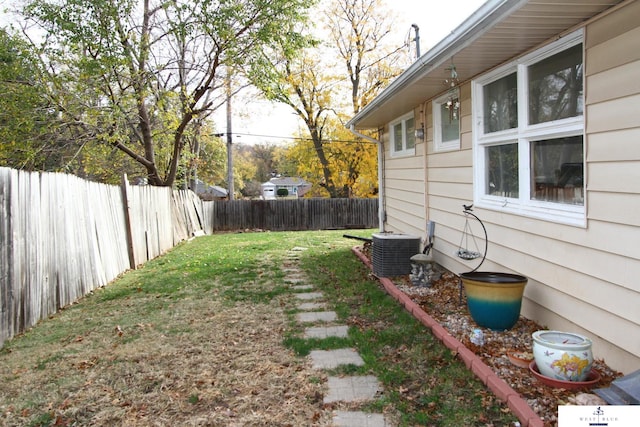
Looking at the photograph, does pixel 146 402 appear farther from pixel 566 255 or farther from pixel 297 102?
pixel 297 102

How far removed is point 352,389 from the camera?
10.00 feet

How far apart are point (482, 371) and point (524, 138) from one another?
6.60 feet

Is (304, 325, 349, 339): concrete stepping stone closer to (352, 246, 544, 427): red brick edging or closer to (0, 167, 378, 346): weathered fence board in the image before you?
(352, 246, 544, 427): red brick edging

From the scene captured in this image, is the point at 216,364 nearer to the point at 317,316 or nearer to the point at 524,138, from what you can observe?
the point at 317,316

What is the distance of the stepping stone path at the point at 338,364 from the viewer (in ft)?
8.74

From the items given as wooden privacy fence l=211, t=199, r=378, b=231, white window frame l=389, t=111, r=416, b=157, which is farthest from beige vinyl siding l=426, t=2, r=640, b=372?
wooden privacy fence l=211, t=199, r=378, b=231

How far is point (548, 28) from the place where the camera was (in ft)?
10.5

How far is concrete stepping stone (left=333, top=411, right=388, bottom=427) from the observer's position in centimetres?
259

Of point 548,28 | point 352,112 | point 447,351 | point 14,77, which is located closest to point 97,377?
point 447,351

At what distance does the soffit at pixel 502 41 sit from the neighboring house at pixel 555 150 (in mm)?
11

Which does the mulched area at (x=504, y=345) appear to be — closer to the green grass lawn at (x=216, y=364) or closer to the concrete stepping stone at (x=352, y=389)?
the green grass lawn at (x=216, y=364)

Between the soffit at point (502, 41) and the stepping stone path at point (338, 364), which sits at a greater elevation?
the soffit at point (502, 41)

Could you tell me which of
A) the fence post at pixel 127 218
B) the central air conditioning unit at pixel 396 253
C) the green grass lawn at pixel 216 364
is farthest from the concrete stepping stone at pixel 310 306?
the fence post at pixel 127 218

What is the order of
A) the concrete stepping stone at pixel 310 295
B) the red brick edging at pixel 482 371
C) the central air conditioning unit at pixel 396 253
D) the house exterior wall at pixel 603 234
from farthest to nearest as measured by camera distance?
the central air conditioning unit at pixel 396 253
the concrete stepping stone at pixel 310 295
the house exterior wall at pixel 603 234
the red brick edging at pixel 482 371
